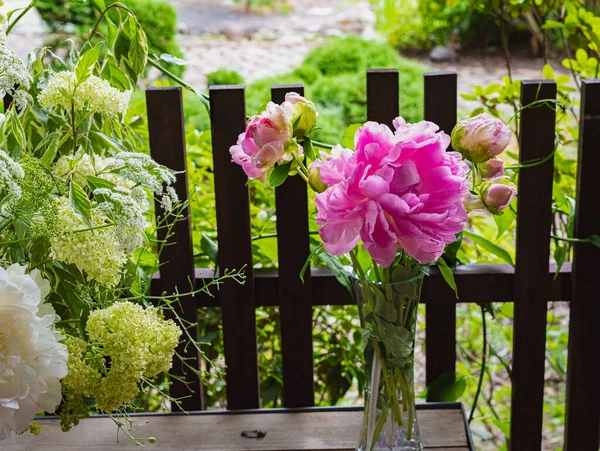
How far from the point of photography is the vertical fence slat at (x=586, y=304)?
1314 millimetres

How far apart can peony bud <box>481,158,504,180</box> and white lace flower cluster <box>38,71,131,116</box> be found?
437 mm

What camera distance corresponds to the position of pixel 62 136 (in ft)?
3.81

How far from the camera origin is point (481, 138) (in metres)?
0.98

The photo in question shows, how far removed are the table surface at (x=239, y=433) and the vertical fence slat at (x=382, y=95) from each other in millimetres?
446

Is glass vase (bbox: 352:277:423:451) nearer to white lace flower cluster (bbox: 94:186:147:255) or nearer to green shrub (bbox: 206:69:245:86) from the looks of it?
white lace flower cluster (bbox: 94:186:147:255)

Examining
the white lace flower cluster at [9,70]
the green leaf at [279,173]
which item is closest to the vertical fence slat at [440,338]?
the green leaf at [279,173]

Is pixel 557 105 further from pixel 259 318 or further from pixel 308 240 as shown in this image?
pixel 259 318

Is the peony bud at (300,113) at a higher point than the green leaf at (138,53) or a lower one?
lower

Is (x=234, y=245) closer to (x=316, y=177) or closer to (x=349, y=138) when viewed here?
(x=349, y=138)

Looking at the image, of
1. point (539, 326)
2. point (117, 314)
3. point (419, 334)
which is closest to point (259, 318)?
point (539, 326)

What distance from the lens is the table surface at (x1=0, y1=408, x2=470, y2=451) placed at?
1.25m

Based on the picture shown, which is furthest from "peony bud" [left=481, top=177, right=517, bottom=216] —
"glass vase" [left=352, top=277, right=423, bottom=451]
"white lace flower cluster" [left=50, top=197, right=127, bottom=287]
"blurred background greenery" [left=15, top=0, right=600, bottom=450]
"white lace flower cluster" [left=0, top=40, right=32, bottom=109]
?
"white lace flower cluster" [left=0, top=40, right=32, bottom=109]

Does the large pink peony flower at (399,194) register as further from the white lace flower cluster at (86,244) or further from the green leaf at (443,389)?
the green leaf at (443,389)

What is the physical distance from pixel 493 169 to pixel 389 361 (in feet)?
0.86
